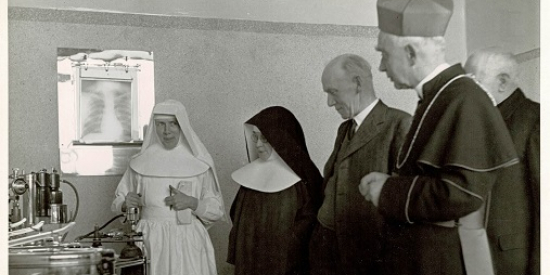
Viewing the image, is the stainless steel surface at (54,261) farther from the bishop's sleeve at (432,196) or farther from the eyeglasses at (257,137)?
the bishop's sleeve at (432,196)

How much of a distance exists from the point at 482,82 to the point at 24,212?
1362mm

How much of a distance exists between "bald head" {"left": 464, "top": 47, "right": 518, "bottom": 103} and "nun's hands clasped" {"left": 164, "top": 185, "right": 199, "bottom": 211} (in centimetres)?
90

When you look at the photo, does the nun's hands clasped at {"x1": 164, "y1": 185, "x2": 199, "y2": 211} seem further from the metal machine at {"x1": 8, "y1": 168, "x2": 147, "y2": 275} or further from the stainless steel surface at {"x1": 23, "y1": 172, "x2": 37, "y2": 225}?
the stainless steel surface at {"x1": 23, "y1": 172, "x2": 37, "y2": 225}

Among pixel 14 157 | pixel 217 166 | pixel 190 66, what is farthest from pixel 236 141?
pixel 14 157

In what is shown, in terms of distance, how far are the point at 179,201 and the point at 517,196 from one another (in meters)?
1.01

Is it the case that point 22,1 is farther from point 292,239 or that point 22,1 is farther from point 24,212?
point 292,239

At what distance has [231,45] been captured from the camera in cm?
230

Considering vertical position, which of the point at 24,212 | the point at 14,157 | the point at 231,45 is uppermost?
the point at 231,45

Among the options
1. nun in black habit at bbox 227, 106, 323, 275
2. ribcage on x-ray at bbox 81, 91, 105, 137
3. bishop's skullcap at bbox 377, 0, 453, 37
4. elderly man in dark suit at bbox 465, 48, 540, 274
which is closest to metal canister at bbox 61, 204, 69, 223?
ribcage on x-ray at bbox 81, 91, 105, 137

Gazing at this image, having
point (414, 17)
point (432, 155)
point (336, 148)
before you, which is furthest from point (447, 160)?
point (414, 17)

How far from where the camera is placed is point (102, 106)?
2156mm

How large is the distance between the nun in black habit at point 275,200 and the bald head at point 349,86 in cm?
14

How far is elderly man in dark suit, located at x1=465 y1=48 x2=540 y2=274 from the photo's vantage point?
2354 mm

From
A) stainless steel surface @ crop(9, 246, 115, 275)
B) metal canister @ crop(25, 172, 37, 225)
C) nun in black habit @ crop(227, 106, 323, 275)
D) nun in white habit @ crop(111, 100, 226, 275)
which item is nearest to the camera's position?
stainless steel surface @ crop(9, 246, 115, 275)
